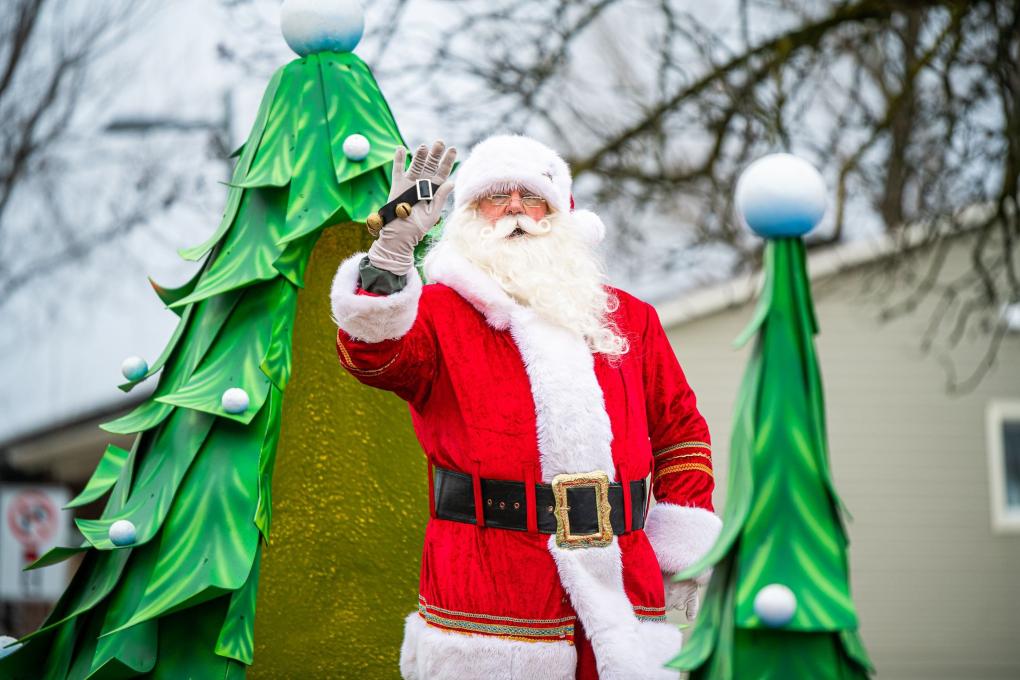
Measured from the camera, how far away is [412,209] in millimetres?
2803

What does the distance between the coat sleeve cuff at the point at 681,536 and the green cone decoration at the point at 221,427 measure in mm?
1027

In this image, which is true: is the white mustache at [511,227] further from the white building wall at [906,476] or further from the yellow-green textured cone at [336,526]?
the white building wall at [906,476]

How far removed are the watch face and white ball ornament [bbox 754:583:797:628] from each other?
111 cm

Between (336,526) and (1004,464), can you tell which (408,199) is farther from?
(1004,464)

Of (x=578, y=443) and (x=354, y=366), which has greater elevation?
(x=354, y=366)

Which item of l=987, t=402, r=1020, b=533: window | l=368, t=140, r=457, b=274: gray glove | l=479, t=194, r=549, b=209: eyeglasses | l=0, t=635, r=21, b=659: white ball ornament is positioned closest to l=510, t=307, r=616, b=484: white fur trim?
l=479, t=194, r=549, b=209: eyeglasses

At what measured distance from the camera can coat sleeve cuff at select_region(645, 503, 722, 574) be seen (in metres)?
3.26

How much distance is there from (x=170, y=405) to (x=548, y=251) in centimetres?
118

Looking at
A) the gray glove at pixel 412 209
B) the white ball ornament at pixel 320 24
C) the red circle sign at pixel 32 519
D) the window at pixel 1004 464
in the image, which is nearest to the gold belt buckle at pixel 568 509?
the gray glove at pixel 412 209

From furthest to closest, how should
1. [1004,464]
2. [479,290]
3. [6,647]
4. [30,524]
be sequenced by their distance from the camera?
1. [1004,464]
2. [30,524]
3. [6,647]
4. [479,290]

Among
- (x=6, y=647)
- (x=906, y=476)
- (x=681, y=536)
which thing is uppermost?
(x=906, y=476)

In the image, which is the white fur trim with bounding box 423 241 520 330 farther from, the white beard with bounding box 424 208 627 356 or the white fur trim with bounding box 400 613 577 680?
the white fur trim with bounding box 400 613 577 680

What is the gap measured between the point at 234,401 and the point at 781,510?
5.22ft

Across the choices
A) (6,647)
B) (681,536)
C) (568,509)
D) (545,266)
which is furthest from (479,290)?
(6,647)
